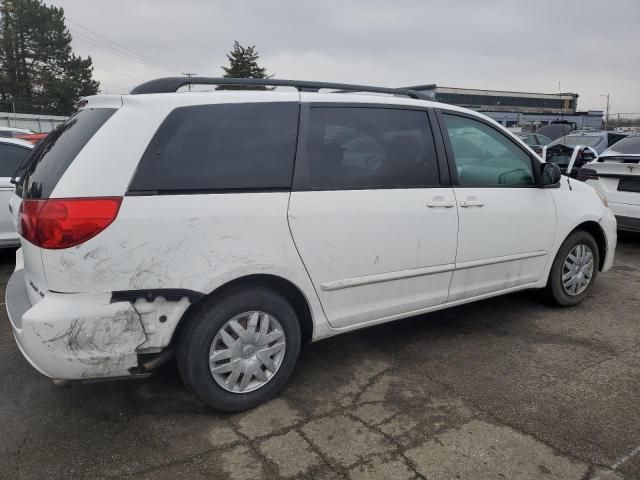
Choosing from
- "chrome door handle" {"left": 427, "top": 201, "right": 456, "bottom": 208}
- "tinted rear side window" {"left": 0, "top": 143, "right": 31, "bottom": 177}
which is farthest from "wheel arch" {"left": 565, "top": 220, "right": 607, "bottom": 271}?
"tinted rear side window" {"left": 0, "top": 143, "right": 31, "bottom": 177}

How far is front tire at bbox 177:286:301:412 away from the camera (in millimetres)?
2705

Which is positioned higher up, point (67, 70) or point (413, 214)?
point (67, 70)

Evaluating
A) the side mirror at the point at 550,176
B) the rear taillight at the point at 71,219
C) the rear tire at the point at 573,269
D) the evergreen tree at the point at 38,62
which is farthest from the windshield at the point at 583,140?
the evergreen tree at the point at 38,62

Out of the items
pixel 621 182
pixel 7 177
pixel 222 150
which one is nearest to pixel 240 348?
pixel 222 150

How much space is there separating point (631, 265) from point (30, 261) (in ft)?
20.4

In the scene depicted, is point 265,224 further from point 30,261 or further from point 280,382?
point 30,261

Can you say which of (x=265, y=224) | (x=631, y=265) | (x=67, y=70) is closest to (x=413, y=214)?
(x=265, y=224)

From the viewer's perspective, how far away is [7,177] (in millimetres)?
5930

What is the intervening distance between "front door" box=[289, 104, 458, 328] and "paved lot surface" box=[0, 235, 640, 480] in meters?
0.47

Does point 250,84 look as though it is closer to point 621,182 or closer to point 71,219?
point 71,219

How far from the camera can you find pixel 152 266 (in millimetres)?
2537

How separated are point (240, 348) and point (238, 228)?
25.6 inches

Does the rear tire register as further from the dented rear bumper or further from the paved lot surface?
the dented rear bumper

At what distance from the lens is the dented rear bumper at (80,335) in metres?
2.45
